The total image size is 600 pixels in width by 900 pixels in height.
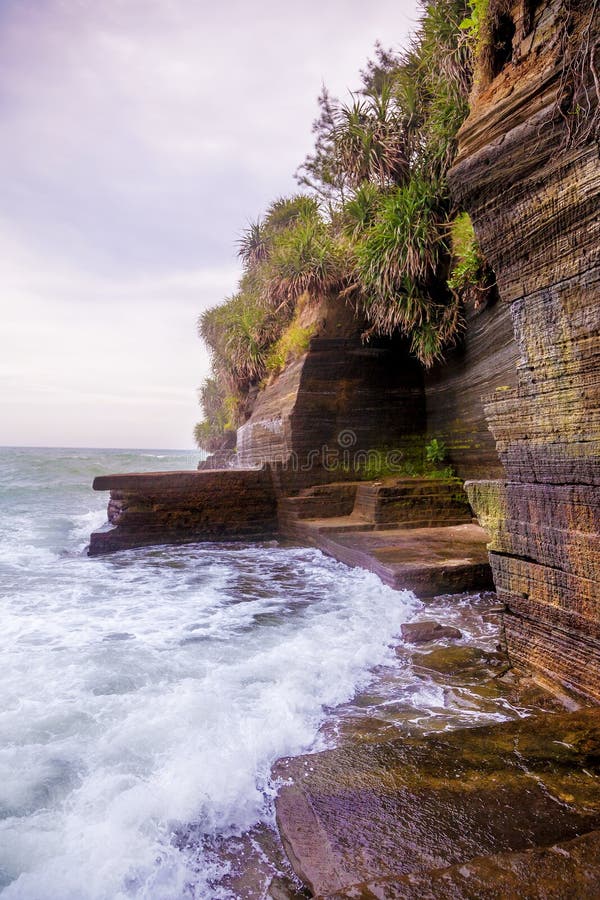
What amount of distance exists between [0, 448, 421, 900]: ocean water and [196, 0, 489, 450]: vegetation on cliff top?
4.90 meters

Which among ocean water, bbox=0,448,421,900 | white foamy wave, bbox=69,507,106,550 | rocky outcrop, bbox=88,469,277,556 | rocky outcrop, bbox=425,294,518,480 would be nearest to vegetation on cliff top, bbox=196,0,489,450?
rocky outcrop, bbox=425,294,518,480

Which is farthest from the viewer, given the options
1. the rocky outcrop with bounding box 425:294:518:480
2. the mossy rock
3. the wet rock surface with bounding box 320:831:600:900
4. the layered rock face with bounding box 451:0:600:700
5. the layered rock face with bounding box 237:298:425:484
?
the layered rock face with bounding box 237:298:425:484

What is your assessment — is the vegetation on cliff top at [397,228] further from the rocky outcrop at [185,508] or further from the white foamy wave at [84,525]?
the white foamy wave at [84,525]

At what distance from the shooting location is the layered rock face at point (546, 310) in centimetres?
264

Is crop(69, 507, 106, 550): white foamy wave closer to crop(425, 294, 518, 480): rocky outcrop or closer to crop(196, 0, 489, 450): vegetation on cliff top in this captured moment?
crop(196, 0, 489, 450): vegetation on cliff top

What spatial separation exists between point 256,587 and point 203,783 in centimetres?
413

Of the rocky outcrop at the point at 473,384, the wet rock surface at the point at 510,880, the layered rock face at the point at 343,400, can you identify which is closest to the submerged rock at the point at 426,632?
the wet rock surface at the point at 510,880

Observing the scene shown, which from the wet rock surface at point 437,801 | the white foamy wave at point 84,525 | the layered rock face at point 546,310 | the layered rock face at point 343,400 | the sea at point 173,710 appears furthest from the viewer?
the white foamy wave at point 84,525

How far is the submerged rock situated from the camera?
4055mm

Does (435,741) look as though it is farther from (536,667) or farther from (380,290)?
(380,290)

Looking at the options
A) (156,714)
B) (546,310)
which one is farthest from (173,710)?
(546,310)

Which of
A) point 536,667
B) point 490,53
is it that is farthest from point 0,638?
point 490,53

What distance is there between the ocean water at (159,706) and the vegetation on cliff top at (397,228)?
4897mm

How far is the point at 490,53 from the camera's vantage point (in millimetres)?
3309
